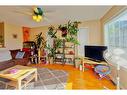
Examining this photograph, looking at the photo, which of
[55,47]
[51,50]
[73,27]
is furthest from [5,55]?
[73,27]

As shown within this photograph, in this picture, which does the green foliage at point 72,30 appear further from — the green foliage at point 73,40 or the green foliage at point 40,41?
the green foliage at point 40,41

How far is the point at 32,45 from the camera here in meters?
6.12

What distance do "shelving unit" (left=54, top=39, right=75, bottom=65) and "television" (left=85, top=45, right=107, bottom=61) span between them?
1.16 meters

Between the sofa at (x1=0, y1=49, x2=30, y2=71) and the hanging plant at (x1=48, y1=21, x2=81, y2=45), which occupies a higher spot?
the hanging plant at (x1=48, y1=21, x2=81, y2=45)

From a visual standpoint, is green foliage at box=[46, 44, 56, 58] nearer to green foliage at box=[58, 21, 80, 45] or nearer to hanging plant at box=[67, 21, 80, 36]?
green foliage at box=[58, 21, 80, 45]

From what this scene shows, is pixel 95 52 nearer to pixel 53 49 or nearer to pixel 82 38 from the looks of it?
pixel 82 38

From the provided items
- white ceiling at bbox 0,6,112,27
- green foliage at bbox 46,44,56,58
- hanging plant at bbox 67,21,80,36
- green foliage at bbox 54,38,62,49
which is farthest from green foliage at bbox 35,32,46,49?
white ceiling at bbox 0,6,112,27

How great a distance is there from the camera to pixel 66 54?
5980 mm

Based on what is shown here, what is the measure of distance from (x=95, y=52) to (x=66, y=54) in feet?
6.01

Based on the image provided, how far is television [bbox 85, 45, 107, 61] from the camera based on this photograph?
13.7ft

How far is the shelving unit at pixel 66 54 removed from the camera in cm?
586

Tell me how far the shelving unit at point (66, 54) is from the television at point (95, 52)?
1.16 meters

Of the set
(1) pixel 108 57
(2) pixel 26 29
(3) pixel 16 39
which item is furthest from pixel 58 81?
(2) pixel 26 29
